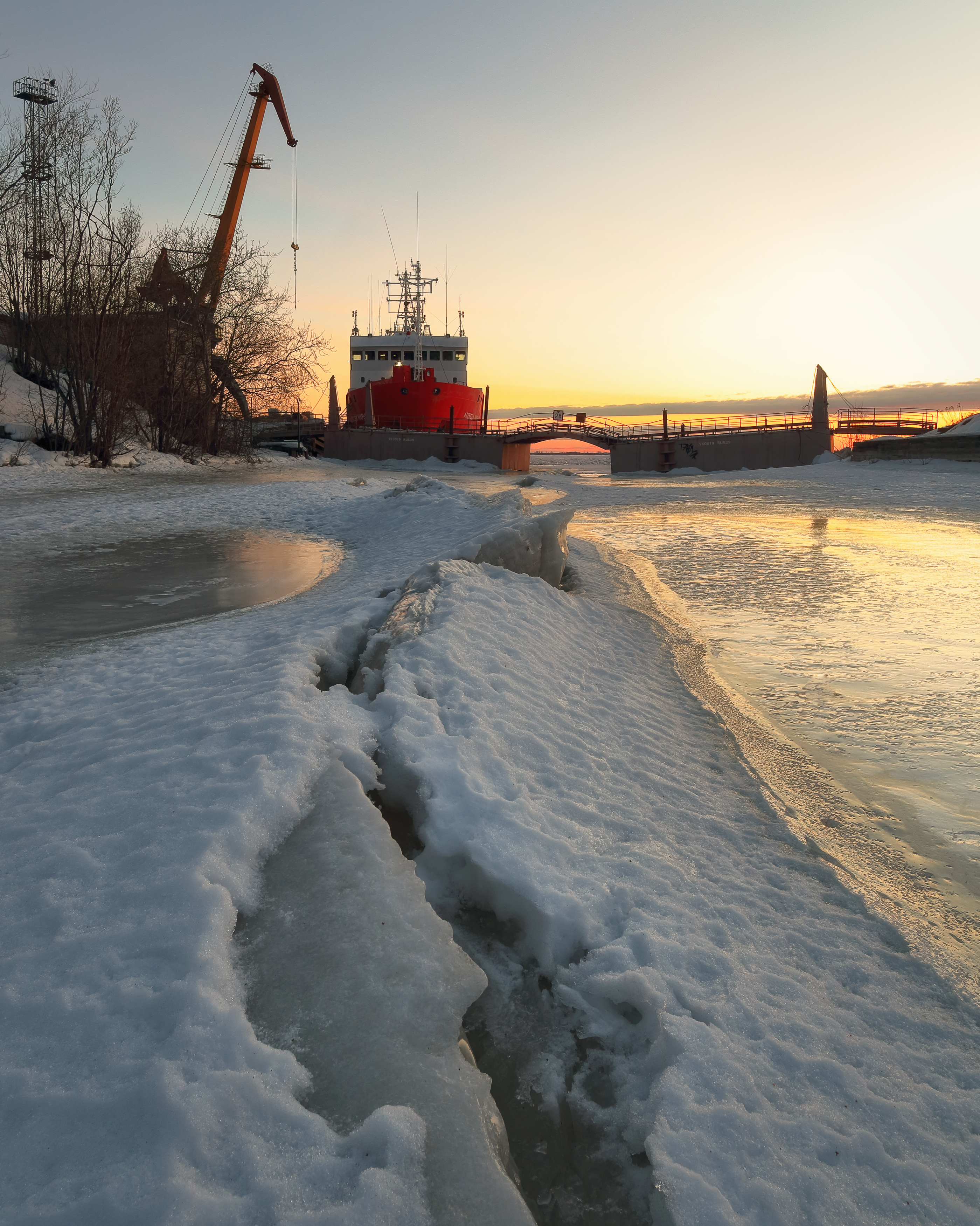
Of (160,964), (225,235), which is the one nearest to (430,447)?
(225,235)

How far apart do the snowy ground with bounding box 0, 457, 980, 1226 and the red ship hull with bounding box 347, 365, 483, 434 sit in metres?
37.8

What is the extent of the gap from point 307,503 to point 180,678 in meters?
10.6

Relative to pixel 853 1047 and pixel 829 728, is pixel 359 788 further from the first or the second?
pixel 829 728

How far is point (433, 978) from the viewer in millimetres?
2236

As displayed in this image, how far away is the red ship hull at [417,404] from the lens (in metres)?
41.1

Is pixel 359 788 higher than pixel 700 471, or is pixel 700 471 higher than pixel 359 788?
pixel 700 471

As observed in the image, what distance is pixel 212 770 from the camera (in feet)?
10.0

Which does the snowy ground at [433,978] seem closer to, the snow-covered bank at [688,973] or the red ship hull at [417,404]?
the snow-covered bank at [688,973]

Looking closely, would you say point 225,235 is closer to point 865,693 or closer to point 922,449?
point 922,449

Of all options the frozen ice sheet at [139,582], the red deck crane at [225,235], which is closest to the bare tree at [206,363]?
the red deck crane at [225,235]

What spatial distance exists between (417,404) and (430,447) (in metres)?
3.55

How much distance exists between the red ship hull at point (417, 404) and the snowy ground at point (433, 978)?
37794 mm

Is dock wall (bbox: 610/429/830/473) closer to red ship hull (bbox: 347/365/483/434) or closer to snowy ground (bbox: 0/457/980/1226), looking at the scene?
red ship hull (bbox: 347/365/483/434)

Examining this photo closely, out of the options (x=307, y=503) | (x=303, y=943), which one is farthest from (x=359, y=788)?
(x=307, y=503)
